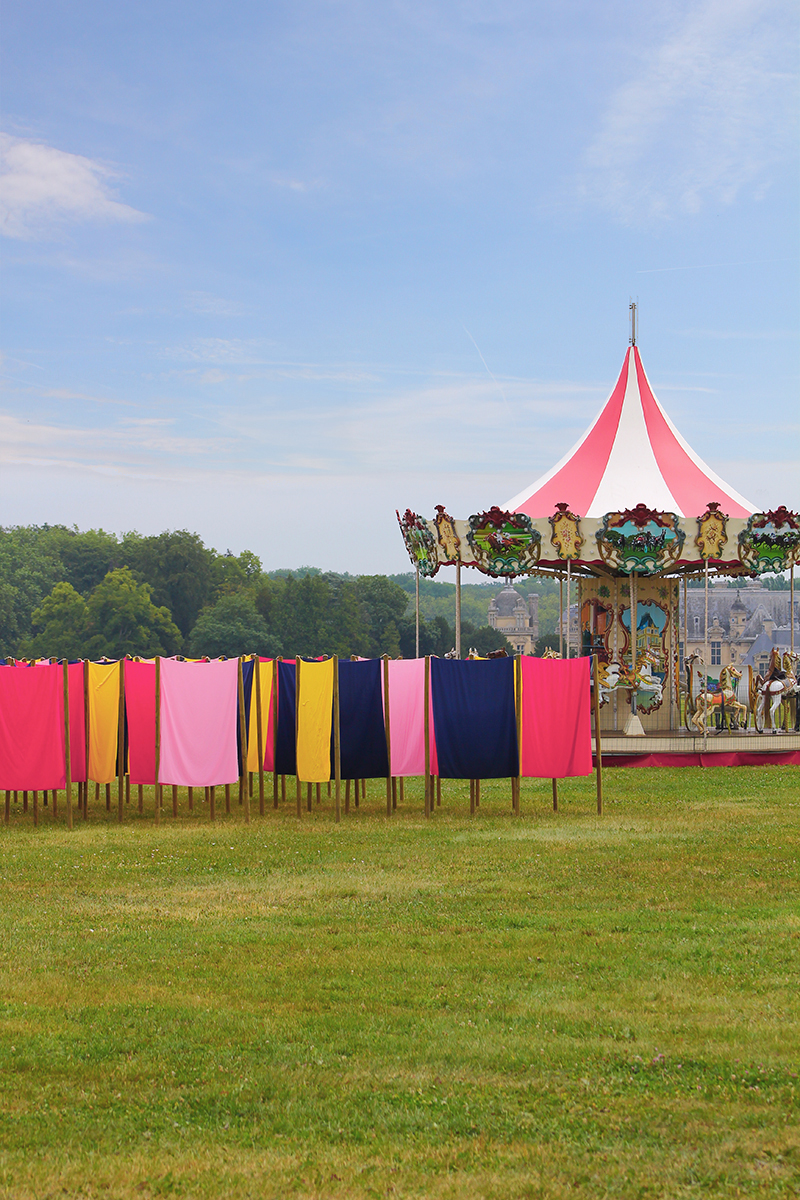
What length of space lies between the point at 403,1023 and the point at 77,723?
10.3 meters

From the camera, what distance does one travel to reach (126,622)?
236 feet

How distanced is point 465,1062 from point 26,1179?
2.29 metres

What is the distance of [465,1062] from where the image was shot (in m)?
6.08

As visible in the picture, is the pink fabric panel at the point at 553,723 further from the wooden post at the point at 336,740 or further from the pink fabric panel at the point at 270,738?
A: the pink fabric panel at the point at 270,738

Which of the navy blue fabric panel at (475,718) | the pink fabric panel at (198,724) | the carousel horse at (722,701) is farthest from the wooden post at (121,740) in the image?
the carousel horse at (722,701)

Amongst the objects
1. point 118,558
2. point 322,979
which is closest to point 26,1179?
point 322,979

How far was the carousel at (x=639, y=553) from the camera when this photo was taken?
878 inches

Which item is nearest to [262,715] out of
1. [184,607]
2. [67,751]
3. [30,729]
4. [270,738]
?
[270,738]

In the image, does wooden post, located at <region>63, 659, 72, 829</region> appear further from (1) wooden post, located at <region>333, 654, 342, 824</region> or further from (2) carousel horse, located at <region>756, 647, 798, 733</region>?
(2) carousel horse, located at <region>756, 647, 798, 733</region>

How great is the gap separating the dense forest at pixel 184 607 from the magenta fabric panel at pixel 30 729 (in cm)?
5565

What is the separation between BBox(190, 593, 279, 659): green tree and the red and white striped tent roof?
48084mm

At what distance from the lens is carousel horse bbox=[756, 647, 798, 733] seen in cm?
2425

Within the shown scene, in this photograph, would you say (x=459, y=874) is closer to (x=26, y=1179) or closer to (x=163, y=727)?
(x=163, y=727)

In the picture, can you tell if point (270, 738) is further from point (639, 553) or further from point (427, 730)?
point (639, 553)
